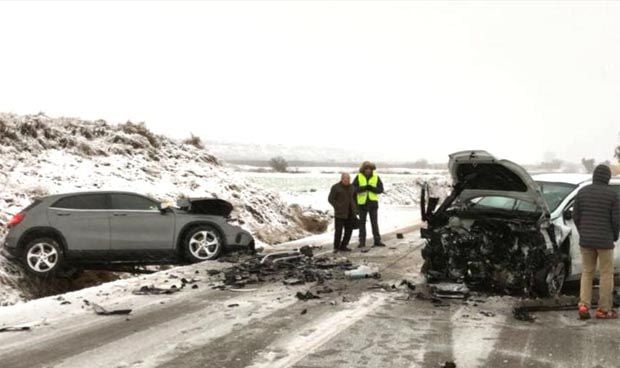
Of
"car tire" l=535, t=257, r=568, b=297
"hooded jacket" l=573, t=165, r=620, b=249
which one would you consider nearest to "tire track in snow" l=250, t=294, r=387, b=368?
"car tire" l=535, t=257, r=568, b=297

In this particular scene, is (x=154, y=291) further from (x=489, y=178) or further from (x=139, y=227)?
(x=489, y=178)

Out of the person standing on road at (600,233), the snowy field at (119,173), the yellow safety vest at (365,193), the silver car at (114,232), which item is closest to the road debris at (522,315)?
the person standing on road at (600,233)

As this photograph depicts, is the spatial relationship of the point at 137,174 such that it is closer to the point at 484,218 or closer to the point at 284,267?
the point at 284,267

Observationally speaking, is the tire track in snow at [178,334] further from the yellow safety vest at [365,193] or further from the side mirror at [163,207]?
the yellow safety vest at [365,193]

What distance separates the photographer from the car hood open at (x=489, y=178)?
8.61 meters

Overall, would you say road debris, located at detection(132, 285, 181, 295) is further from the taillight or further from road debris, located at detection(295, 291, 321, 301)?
the taillight

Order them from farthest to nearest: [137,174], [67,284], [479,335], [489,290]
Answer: [137,174], [67,284], [489,290], [479,335]

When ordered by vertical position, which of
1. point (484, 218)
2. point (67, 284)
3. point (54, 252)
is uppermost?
point (484, 218)

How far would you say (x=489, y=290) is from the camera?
8.78 meters

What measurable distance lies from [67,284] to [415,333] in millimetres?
7501

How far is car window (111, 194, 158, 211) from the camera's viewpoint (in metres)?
11.6

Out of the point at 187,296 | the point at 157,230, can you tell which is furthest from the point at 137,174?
the point at 187,296

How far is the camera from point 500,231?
878 cm

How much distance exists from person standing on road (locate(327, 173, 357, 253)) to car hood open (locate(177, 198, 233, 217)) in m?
2.52
